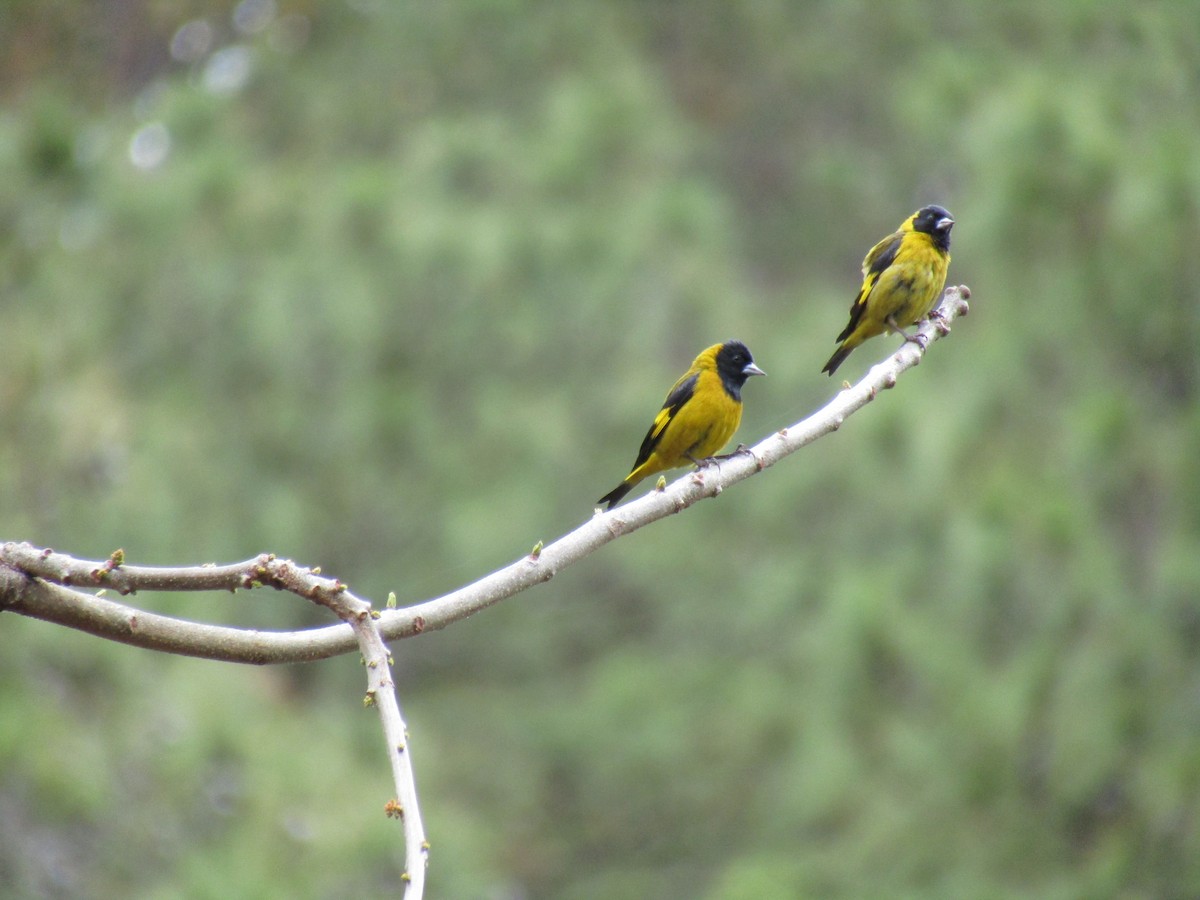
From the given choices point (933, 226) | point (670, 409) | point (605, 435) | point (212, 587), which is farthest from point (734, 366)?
point (605, 435)

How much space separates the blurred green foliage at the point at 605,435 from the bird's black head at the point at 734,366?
2.03 metres

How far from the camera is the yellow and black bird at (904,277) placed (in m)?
4.64

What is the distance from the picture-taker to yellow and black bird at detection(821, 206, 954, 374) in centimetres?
464

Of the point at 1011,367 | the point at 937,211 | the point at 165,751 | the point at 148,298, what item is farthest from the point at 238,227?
the point at 937,211

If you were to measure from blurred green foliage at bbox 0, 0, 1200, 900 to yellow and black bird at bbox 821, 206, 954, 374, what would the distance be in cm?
190

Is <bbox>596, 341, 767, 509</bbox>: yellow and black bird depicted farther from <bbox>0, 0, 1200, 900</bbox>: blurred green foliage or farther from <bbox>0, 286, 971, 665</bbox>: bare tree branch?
<bbox>0, 286, 971, 665</bbox>: bare tree branch

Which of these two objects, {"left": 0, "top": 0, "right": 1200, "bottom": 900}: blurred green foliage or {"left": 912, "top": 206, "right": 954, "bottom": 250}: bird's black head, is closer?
{"left": 912, "top": 206, "right": 954, "bottom": 250}: bird's black head

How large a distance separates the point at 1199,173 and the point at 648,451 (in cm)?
280

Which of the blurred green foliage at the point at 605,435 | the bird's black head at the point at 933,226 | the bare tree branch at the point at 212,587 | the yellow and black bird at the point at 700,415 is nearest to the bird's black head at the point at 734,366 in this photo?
the yellow and black bird at the point at 700,415

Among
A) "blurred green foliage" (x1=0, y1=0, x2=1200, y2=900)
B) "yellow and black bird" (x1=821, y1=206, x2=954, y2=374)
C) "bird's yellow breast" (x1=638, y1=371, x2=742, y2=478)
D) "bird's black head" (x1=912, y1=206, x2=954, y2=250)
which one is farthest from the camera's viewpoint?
"blurred green foliage" (x1=0, y1=0, x2=1200, y2=900)

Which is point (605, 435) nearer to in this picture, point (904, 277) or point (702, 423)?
point (702, 423)

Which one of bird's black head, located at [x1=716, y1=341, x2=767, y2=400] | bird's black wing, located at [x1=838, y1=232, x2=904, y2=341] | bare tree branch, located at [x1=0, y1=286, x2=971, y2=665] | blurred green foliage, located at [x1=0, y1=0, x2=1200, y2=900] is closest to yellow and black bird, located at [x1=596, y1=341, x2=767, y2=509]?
bird's black head, located at [x1=716, y1=341, x2=767, y2=400]

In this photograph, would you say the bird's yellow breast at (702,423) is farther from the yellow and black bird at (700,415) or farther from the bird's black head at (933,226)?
the bird's black head at (933,226)

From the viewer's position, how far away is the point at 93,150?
7590 millimetres
